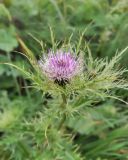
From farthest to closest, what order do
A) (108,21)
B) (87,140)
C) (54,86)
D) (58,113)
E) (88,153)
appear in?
(108,21), (87,140), (88,153), (58,113), (54,86)

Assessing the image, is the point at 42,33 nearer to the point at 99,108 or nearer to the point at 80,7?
the point at 80,7

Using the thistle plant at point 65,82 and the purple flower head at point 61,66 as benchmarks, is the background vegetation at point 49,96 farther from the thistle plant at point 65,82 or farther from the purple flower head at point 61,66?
the purple flower head at point 61,66

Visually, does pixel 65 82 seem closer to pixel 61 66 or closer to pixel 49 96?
pixel 61 66

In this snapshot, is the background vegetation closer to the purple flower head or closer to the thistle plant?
the thistle plant

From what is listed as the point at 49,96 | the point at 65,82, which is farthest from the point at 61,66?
the point at 49,96

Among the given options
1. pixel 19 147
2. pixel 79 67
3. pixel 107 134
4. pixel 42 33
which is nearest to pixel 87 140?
pixel 107 134

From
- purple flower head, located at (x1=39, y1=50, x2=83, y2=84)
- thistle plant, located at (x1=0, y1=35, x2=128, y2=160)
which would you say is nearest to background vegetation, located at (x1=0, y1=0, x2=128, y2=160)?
thistle plant, located at (x1=0, y1=35, x2=128, y2=160)
